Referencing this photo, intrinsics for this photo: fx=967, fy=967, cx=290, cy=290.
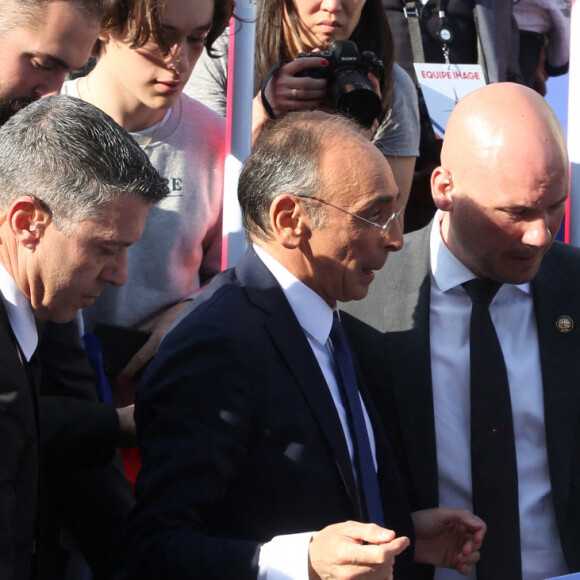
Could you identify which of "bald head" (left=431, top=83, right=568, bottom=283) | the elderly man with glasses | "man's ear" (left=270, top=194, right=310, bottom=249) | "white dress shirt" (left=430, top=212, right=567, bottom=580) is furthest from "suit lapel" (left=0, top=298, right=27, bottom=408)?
"bald head" (left=431, top=83, right=568, bottom=283)

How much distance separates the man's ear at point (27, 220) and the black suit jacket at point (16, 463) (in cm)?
13

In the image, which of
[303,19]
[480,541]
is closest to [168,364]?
[480,541]

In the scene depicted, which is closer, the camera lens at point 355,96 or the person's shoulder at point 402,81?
the camera lens at point 355,96

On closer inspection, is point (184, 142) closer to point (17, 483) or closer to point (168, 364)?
point (168, 364)

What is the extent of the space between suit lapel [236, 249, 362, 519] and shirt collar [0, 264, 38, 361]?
17.8 inches

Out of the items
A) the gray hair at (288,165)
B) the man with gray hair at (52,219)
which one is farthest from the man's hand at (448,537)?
the man with gray hair at (52,219)

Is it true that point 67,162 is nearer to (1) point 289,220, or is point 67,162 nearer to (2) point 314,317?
(1) point 289,220

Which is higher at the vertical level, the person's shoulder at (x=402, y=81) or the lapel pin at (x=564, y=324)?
the person's shoulder at (x=402, y=81)

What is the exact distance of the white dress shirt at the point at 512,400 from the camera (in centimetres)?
227

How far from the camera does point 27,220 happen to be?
1.75 meters

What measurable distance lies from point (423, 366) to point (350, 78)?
850 millimetres

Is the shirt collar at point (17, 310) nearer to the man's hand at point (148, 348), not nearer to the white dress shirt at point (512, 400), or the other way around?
the man's hand at point (148, 348)

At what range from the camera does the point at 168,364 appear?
71.9 inches

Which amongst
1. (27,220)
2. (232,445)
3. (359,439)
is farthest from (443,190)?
(27,220)
